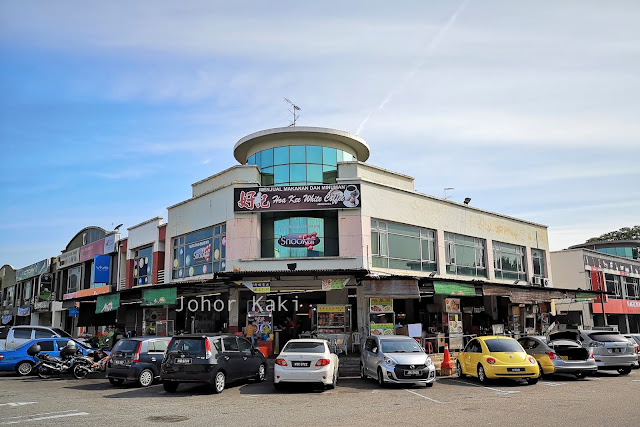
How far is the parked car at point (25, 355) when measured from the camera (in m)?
19.8

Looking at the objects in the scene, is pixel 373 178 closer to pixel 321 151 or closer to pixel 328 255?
pixel 321 151

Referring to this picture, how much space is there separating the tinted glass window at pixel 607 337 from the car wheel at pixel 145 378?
50.6 feet

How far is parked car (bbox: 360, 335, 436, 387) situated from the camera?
15070 mm

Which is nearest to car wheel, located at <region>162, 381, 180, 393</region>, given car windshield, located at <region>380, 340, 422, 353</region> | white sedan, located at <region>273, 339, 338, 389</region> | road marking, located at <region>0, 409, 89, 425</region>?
white sedan, located at <region>273, 339, 338, 389</region>

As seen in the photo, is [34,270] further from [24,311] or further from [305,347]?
[305,347]

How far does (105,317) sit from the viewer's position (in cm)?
3250

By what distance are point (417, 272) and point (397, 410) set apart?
15.7m

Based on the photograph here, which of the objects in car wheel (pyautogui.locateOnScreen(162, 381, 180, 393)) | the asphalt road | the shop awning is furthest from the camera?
the shop awning

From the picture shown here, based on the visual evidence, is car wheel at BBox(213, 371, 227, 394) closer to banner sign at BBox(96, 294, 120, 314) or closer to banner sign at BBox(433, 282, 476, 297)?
banner sign at BBox(433, 282, 476, 297)

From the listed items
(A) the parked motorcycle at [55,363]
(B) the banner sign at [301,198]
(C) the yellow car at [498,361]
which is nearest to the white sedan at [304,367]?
(C) the yellow car at [498,361]

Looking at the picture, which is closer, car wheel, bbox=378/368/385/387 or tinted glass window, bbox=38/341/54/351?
car wheel, bbox=378/368/385/387

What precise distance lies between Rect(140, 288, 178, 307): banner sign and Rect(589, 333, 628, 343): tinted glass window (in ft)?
57.3

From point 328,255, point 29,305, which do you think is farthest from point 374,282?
point 29,305

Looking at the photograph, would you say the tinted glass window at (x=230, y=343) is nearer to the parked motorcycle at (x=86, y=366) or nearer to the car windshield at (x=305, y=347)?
the car windshield at (x=305, y=347)
